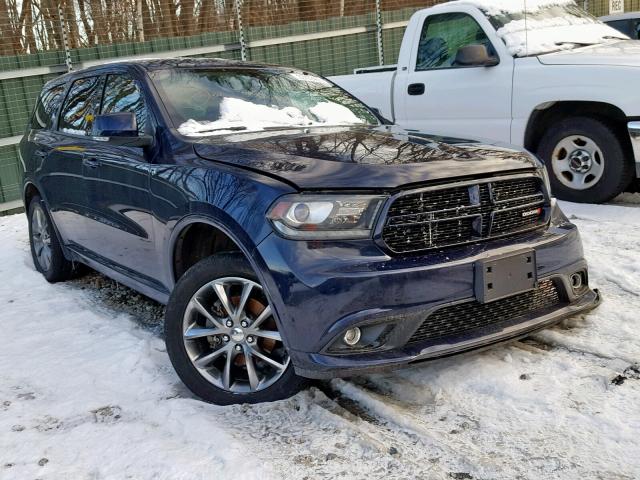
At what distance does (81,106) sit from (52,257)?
1277 mm

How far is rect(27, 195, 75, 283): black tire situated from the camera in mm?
5480

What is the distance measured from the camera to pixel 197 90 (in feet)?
13.4

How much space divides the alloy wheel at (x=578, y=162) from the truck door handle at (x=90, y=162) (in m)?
4.05

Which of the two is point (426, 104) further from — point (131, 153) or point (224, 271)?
point (224, 271)

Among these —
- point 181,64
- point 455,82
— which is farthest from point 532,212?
point 455,82

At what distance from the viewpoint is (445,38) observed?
23.4 ft

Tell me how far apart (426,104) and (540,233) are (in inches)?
158

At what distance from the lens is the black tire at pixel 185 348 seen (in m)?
3.11

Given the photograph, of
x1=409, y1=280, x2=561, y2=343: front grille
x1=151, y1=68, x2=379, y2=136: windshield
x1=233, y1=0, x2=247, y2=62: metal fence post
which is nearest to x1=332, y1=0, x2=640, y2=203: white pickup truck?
x1=151, y1=68, x2=379, y2=136: windshield

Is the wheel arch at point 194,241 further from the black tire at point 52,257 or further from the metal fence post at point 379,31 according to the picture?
the metal fence post at point 379,31

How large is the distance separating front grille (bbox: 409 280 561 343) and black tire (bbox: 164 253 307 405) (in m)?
0.62

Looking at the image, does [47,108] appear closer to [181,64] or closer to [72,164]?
[72,164]

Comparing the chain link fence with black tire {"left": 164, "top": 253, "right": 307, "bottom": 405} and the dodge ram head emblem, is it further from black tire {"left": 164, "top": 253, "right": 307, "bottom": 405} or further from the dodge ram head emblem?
the dodge ram head emblem

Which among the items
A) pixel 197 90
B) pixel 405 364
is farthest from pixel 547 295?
pixel 197 90
